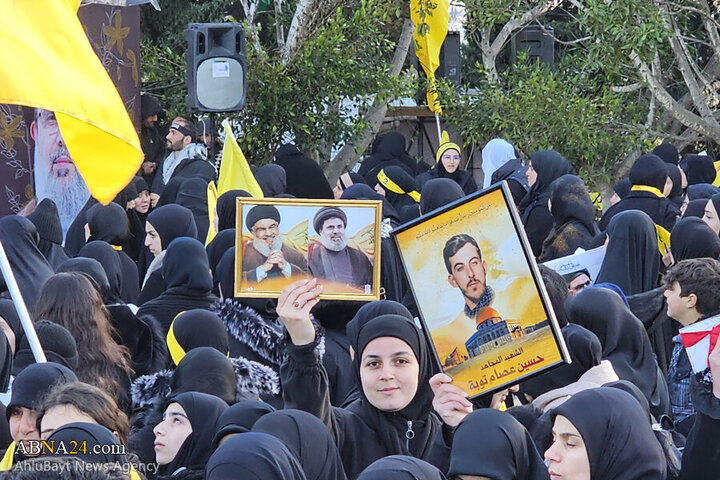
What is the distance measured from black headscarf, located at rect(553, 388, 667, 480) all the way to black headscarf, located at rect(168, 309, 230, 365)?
2042mm

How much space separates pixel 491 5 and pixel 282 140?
248 centimetres

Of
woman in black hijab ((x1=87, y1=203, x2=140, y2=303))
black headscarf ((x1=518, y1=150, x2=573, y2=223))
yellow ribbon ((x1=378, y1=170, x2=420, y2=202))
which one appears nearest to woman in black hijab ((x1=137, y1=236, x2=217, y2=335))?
woman in black hijab ((x1=87, y1=203, x2=140, y2=303))

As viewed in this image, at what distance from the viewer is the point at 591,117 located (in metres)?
12.9

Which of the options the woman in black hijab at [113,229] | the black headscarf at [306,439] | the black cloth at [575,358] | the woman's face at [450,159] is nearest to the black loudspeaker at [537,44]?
the woman's face at [450,159]

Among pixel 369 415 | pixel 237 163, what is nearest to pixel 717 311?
pixel 369 415

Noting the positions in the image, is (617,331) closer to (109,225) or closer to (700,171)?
(109,225)

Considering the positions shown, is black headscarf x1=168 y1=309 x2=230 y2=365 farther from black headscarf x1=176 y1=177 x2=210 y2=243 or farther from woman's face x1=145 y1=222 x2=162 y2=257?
black headscarf x1=176 y1=177 x2=210 y2=243

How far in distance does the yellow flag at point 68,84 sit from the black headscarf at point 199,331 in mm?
790

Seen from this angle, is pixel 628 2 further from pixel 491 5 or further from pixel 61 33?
pixel 61 33

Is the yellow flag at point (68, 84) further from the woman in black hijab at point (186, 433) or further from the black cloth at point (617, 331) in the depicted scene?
the black cloth at point (617, 331)

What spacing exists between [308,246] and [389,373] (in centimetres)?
70

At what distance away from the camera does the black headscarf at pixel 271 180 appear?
1038cm

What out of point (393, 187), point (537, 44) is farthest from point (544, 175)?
point (537, 44)

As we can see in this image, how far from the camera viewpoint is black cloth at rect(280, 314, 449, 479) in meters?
4.57
